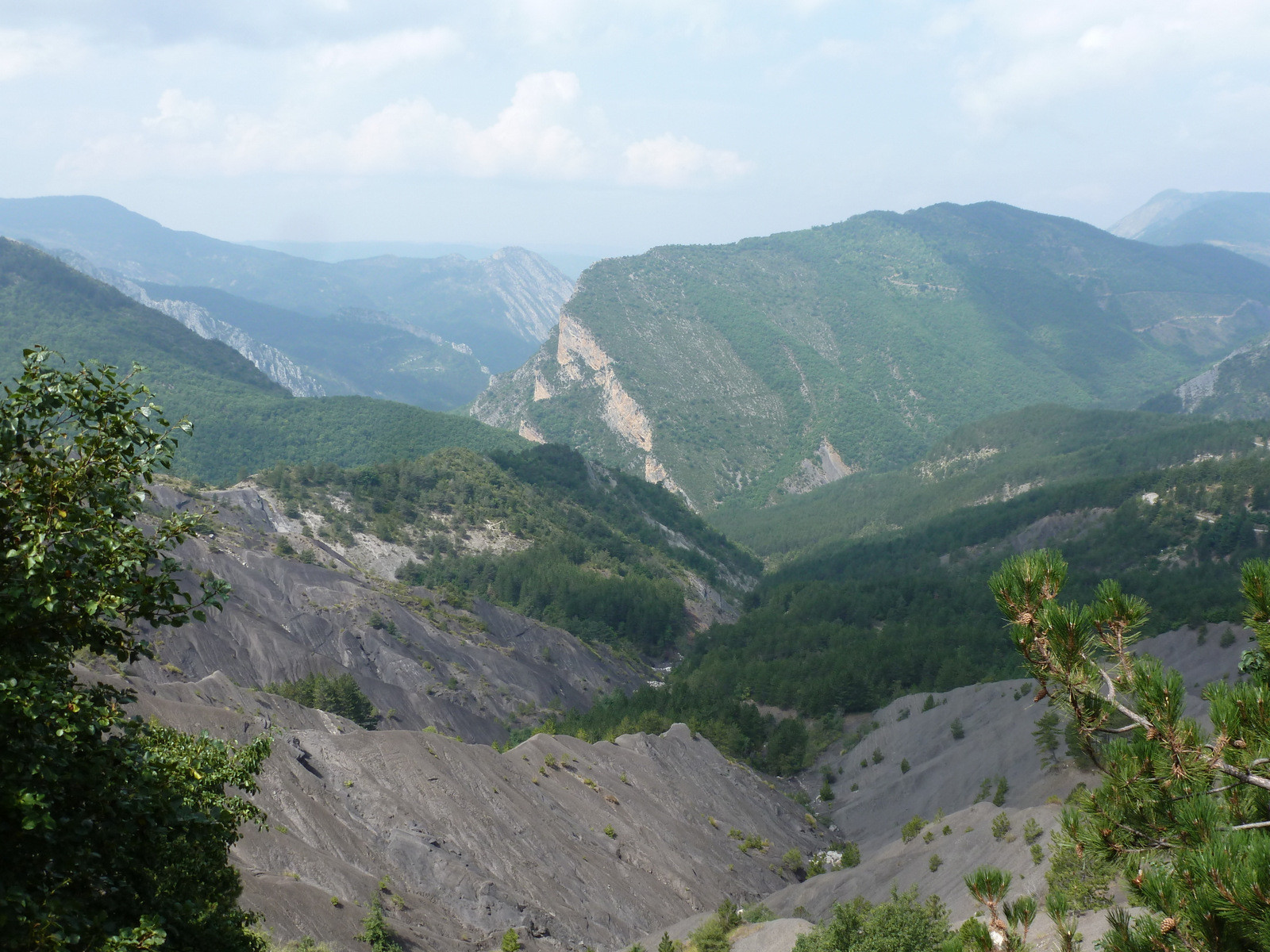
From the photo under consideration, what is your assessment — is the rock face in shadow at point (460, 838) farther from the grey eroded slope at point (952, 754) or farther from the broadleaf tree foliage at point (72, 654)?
the broadleaf tree foliage at point (72, 654)

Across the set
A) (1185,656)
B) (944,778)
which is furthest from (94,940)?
(1185,656)

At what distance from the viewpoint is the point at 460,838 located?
4100 cm

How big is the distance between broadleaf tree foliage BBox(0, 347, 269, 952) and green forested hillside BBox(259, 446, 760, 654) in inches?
3588

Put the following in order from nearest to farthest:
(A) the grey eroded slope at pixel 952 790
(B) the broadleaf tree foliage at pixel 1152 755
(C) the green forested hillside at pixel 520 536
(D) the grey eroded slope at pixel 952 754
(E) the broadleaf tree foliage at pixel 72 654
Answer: (E) the broadleaf tree foliage at pixel 72 654 < (B) the broadleaf tree foliage at pixel 1152 755 < (A) the grey eroded slope at pixel 952 790 < (D) the grey eroded slope at pixel 952 754 < (C) the green forested hillside at pixel 520 536

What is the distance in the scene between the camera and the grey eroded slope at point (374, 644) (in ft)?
217

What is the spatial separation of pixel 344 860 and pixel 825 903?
2323 centimetres

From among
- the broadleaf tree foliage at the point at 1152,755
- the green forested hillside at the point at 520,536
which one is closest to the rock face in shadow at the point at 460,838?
the broadleaf tree foliage at the point at 1152,755

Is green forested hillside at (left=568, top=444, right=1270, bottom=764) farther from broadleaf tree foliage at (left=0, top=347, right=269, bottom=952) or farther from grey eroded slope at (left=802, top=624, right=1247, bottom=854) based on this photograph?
broadleaf tree foliage at (left=0, top=347, right=269, bottom=952)

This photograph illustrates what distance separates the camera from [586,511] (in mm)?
149250

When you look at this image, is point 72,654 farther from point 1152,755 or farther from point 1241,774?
point 1241,774

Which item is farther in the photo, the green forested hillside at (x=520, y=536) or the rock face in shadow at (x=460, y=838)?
the green forested hillside at (x=520, y=536)

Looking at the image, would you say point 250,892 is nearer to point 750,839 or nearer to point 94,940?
point 94,940

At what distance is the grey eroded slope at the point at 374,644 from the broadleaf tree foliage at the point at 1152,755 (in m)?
55.1

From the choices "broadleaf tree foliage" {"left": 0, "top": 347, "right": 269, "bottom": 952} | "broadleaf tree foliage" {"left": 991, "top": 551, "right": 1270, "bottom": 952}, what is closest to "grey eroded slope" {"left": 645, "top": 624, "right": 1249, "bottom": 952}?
"broadleaf tree foliage" {"left": 991, "top": 551, "right": 1270, "bottom": 952}
